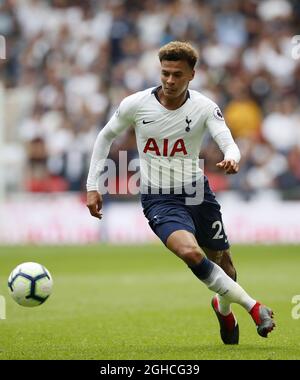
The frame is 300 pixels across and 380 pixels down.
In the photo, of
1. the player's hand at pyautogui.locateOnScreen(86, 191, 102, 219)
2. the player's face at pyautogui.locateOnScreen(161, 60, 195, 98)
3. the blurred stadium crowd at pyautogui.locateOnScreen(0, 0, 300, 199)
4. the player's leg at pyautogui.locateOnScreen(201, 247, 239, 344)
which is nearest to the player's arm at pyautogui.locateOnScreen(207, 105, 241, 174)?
the player's face at pyautogui.locateOnScreen(161, 60, 195, 98)

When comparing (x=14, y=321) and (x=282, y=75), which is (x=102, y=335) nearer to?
(x=14, y=321)

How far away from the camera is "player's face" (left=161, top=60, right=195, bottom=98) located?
7.77m

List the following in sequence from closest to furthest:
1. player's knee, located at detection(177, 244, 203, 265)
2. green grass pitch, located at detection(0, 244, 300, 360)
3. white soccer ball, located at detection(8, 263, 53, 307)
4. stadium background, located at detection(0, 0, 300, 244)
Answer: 1. player's knee, located at detection(177, 244, 203, 265)
2. green grass pitch, located at detection(0, 244, 300, 360)
3. white soccer ball, located at detection(8, 263, 53, 307)
4. stadium background, located at detection(0, 0, 300, 244)

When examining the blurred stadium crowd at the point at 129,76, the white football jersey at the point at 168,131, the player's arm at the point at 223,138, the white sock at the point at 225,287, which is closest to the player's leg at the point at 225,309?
the white sock at the point at 225,287

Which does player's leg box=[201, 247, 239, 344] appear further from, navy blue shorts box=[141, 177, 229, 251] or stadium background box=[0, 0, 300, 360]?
stadium background box=[0, 0, 300, 360]

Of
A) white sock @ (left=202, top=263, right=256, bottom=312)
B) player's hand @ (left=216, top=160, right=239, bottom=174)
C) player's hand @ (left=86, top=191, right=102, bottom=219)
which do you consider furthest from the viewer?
player's hand @ (left=86, top=191, right=102, bottom=219)

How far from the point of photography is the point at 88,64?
2289 cm

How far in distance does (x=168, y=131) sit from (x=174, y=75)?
0.47 meters

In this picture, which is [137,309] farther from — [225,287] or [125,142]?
[125,142]

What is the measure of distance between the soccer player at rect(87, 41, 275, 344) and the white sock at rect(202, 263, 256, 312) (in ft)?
0.78

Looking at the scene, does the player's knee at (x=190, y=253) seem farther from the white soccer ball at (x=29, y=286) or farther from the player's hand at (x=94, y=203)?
the white soccer ball at (x=29, y=286)

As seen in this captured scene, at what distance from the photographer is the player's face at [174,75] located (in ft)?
25.5

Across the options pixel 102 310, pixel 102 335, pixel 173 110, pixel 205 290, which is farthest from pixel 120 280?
pixel 173 110

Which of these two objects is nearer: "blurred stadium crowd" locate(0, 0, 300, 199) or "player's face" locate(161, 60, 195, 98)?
"player's face" locate(161, 60, 195, 98)
